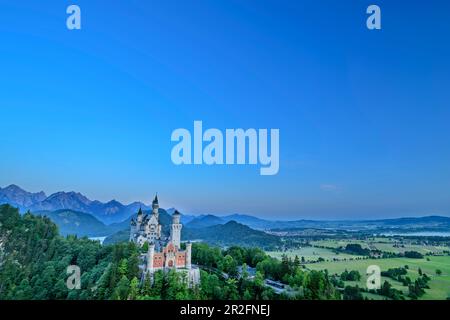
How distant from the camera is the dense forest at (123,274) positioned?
8914mm

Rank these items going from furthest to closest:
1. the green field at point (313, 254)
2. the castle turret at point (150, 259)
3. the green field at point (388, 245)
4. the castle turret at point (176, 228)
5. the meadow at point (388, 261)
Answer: the castle turret at point (176, 228) < the green field at point (313, 254) < the green field at point (388, 245) < the castle turret at point (150, 259) < the meadow at point (388, 261)

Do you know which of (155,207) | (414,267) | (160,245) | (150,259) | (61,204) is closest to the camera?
(414,267)

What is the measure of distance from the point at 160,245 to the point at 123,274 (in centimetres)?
203

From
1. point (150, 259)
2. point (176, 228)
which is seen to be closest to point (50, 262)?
point (176, 228)

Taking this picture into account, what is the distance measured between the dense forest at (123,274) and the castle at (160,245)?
36 centimetres

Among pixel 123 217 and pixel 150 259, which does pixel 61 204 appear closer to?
pixel 123 217

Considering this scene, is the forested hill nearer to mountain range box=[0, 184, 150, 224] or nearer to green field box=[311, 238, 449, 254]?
mountain range box=[0, 184, 150, 224]

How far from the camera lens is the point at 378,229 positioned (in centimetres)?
1238

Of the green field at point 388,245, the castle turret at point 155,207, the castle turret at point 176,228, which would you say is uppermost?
the castle turret at point 155,207

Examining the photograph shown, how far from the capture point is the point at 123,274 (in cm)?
965

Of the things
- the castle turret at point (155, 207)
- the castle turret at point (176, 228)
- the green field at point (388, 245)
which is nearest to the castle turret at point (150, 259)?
the castle turret at point (176, 228)

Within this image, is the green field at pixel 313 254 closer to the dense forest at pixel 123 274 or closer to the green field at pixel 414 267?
the green field at pixel 414 267

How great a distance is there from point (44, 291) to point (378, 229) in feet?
36.9
